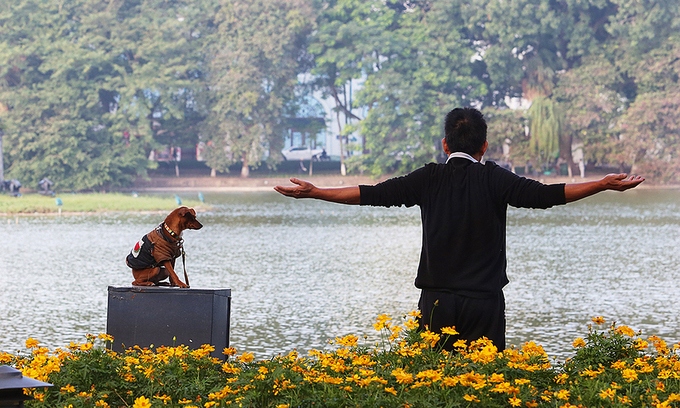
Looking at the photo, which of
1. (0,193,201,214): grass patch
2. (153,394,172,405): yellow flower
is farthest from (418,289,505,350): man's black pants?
(0,193,201,214): grass patch

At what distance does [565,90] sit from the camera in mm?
42812

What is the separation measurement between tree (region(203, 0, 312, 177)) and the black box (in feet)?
124

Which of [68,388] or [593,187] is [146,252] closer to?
[68,388]

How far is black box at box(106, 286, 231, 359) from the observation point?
4934mm

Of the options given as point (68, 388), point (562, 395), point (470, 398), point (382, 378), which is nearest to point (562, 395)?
point (562, 395)

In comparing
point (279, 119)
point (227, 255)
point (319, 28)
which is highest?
point (319, 28)

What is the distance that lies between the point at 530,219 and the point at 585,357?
21.4 metres

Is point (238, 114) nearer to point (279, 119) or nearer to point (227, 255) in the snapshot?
point (279, 119)

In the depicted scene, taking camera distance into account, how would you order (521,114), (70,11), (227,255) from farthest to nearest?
1. (70,11)
2. (521,114)
3. (227,255)

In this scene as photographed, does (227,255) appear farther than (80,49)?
No

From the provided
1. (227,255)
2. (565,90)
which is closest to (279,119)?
(565,90)

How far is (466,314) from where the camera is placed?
4.08 metres

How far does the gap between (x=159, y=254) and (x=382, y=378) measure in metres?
2.04

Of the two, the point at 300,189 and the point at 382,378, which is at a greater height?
the point at 300,189
